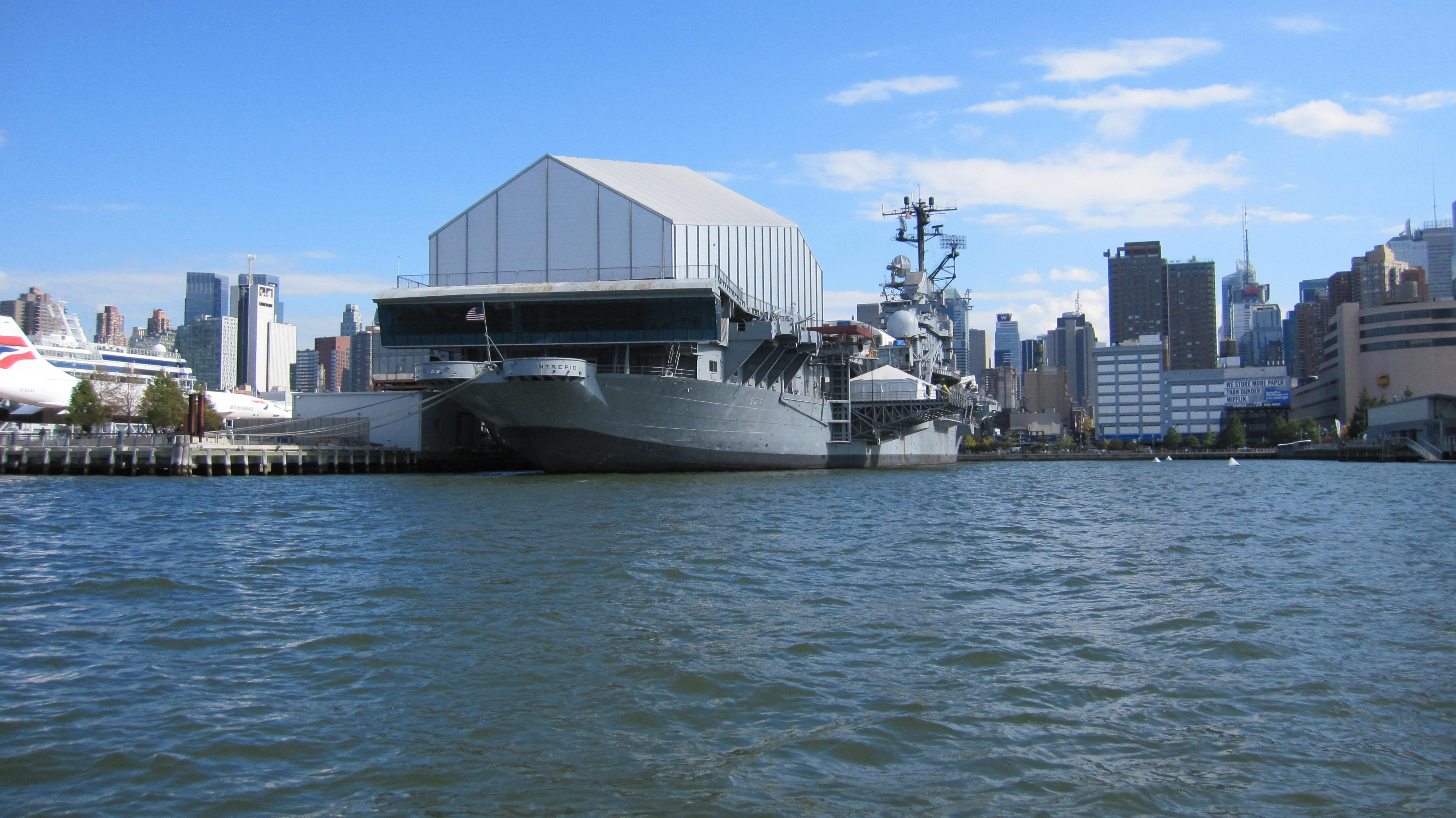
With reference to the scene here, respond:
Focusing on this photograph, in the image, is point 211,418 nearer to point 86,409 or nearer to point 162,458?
point 86,409

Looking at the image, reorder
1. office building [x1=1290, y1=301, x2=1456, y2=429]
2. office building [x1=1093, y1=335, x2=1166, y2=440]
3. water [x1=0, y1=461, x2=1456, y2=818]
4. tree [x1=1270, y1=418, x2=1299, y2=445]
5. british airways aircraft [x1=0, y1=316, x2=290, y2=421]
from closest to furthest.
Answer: water [x1=0, y1=461, x2=1456, y2=818] → british airways aircraft [x1=0, y1=316, x2=290, y2=421] → office building [x1=1290, y1=301, x2=1456, y2=429] → tree [x1=1270, y1=418, x2=1299, y2=445] → office building [x1=1093, y1=335, x2=1166, y2=440]

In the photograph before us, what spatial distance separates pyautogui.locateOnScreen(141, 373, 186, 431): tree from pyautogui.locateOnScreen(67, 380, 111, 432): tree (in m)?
3.14

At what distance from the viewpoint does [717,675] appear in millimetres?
9219

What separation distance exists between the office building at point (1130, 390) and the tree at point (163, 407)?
12585 centimetres

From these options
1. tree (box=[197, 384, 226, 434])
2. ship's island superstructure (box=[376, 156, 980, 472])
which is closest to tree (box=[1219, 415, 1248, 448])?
ship's island superstructure (box=[376, 156, 980, 472])

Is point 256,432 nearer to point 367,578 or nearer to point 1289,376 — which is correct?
point 367,578

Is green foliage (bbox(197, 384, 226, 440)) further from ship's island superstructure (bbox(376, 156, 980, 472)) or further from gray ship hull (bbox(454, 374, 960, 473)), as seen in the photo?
gray ship hull (bbox(454, 374, 960, 473))

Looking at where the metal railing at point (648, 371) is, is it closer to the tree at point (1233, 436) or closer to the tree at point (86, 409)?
the tree at point (86, 409)

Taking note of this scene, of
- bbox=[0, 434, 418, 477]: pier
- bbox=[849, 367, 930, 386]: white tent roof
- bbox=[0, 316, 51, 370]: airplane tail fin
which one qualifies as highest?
bbox=[0, 316, 51, 370]: airplane tail fin

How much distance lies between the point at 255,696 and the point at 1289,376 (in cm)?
16547

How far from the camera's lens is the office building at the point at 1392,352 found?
102m

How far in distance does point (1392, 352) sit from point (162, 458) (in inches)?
4494

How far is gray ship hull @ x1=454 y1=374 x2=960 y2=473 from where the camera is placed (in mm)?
38500

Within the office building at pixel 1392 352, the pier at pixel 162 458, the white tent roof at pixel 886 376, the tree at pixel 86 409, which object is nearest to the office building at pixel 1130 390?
the office building at pixel 1392 352
